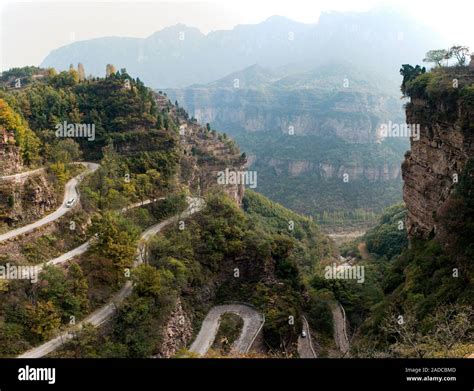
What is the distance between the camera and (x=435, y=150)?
93.9ft

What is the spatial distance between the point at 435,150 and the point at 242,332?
58.4 ft

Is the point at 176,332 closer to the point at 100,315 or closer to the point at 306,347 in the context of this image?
the point at 100,315

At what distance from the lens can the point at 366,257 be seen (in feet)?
180

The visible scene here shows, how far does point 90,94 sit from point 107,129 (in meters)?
6.77

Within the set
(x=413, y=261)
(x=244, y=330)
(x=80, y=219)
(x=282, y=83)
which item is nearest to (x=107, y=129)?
(x=80, y=219)

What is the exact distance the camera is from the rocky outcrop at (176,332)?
2182cm

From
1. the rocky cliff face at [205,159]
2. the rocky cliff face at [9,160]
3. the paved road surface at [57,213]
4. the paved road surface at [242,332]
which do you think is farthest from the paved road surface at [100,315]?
the rocky cliff face at [205,159]

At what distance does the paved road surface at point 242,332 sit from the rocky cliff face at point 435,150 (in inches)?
519

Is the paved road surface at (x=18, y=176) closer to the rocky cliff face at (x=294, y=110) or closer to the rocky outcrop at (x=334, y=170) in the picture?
the rocky outcrop at (x=334, y=170)

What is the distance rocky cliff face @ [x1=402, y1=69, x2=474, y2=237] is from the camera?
81.5ft

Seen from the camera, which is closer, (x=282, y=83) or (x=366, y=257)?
(x=366, y=257)

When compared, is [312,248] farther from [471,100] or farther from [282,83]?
[282,83]

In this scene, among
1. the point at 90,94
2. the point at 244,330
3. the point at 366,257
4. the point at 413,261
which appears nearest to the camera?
the point at 244,330

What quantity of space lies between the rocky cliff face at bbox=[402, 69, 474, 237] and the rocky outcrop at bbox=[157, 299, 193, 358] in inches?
656
